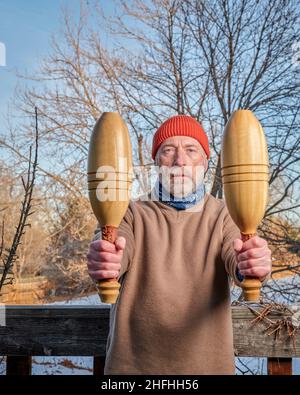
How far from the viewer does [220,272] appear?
986 mm

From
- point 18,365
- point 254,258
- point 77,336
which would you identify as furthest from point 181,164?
point 18,365

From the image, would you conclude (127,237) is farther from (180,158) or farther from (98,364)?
(98,364)

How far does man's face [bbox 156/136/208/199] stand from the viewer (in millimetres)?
1012

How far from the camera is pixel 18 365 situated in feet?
4.56

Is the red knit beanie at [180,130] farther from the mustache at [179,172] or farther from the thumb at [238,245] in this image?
the thumb at [238,245]

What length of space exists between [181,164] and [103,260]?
1.17ft

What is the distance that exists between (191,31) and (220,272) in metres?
3.10

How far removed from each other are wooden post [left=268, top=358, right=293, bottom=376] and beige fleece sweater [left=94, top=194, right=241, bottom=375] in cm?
46

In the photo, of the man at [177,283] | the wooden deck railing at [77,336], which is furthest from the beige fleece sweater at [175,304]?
the wooden deck railing at [77,336]

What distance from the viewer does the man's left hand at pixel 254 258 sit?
2.48ft

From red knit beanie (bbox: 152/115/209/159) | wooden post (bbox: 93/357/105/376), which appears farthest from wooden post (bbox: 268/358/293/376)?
red knit beanie (bbox: 152/115/209/159)

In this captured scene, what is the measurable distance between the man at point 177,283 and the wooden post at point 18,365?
1.80ft

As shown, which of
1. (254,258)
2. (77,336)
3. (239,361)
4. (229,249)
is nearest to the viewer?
(254,258)
